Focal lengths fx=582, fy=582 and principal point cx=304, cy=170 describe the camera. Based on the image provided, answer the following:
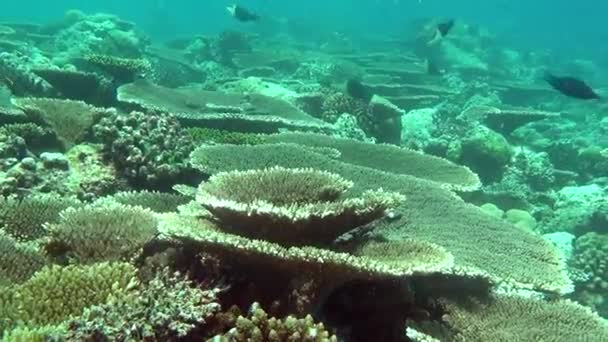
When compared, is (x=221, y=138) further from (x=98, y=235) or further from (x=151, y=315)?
(x=151, y=315)

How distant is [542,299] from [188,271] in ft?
9.88

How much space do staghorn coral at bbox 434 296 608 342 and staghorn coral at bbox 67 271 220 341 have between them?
5.86ft

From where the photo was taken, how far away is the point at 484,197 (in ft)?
37.8

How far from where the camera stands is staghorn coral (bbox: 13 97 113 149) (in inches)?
298

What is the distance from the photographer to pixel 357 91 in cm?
1302

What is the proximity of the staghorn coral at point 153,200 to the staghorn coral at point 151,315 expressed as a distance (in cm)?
205

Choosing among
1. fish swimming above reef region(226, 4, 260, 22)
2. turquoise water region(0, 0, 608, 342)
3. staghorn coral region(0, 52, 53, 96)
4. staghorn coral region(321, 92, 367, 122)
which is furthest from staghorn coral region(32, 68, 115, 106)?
staghorn coral region(321, 92, 367, 122)

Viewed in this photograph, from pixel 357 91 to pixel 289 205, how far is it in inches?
359

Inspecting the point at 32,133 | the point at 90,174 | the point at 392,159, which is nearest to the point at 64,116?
the point at 32,133

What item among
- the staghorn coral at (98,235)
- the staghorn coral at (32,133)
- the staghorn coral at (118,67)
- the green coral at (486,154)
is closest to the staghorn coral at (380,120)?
the green coral at (486,154)

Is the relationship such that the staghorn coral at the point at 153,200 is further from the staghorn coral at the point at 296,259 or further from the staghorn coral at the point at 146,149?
the staghorn coral at the point at 296,259

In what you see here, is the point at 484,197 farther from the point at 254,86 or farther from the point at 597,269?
the point at 254,86

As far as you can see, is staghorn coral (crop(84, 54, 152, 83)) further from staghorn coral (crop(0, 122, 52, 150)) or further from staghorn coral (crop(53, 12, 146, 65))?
staghorn coral (crop(53, 12, 146, 65))

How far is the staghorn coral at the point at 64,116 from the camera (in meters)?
7.57
